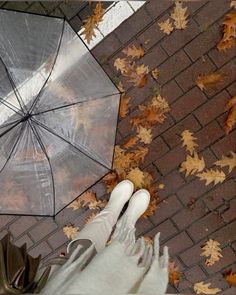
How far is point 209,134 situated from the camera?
3.88 meters

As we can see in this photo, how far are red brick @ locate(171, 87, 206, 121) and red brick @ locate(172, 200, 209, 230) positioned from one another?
0.78 metres

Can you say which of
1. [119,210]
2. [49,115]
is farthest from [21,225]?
[49,115]

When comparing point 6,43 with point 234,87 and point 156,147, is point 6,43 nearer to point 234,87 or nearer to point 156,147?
point 156,147

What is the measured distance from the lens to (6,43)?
329 centimetres

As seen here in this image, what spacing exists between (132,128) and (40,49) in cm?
110

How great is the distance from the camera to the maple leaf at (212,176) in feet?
12.8

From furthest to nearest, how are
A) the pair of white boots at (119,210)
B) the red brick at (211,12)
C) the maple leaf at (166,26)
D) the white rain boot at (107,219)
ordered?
1. the maple leaf at (166,26)
2. the red brick at (211,12)
3. the pair of white boots at (119,210)
4. the white rain boot at (107,219)

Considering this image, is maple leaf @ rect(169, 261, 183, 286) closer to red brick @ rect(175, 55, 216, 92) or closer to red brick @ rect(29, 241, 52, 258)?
red brick @ rect(29, 241, 52, 258)

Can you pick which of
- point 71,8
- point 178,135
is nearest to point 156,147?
point 178,135

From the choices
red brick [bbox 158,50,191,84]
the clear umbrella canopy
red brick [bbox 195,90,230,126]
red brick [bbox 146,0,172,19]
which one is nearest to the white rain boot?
the clear umbrella canopy

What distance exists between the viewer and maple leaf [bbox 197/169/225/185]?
391 cm

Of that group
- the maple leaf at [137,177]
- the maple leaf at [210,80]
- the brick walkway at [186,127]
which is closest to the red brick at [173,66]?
the brick walkway at [186,127]

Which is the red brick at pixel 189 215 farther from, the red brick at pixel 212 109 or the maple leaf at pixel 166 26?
the maple leaf at pixel 166 26

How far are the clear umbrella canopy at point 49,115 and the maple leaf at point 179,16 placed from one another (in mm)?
839
